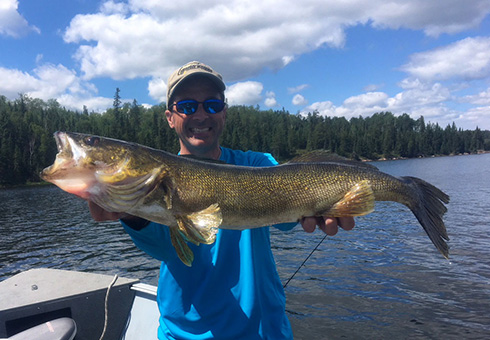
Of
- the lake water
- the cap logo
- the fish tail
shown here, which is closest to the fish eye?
the cap logo

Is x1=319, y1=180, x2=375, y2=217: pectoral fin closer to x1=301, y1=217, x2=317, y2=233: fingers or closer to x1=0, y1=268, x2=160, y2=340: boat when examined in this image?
x1=301, y1=217, x2=317, y2=233: fingers

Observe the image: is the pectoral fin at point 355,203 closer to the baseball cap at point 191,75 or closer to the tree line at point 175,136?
the baseball cap at point 191,75

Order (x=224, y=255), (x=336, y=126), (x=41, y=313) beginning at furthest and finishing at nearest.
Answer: (x=336, y=126)
(x=41, y=313)
(x=224, y=255)

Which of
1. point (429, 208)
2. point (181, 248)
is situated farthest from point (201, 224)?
point (429, 208)

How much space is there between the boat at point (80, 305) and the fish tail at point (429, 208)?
3.59 meters

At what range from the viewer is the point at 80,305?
4.75 meters

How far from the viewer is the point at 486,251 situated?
12703 mm

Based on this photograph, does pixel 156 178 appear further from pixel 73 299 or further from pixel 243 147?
pixel 243 147

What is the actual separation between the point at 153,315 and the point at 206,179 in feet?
9.16

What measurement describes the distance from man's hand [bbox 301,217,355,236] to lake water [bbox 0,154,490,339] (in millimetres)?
5574

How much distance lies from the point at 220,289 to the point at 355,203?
1526 mm

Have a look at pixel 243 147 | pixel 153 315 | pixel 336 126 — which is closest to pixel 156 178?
pixel 153 315

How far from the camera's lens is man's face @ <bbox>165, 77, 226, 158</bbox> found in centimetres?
393

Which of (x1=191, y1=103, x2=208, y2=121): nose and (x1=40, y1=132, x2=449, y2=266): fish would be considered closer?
(x1=40, y1=132, x2=449, y2=266): fish
